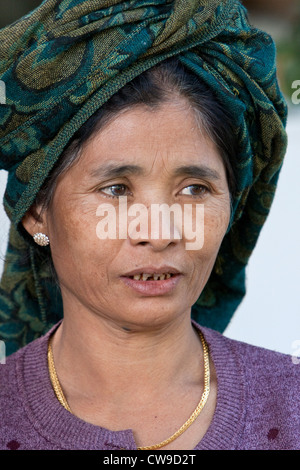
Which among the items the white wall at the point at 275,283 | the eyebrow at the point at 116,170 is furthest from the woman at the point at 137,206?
the white wall at the point at 275,283

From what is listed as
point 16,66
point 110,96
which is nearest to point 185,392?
point 110,96

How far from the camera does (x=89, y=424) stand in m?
2.27

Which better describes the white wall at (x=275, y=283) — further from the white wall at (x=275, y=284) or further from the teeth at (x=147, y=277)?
the teeth at (x=147, y=277)

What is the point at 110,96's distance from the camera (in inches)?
85.8

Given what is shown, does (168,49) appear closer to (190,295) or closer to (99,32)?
(99,32)

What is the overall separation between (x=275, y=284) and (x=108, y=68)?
217cm

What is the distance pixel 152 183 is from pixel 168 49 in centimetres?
39

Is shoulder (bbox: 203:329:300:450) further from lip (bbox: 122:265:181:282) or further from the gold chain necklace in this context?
lip (bbox: 122:265:181:282)

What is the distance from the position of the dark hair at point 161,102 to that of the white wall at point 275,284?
5.19 feet

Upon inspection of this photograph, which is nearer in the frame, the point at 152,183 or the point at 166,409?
the point at 152,183

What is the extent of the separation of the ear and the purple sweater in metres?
0.39

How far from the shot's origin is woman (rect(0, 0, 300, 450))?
2186 millimetres
